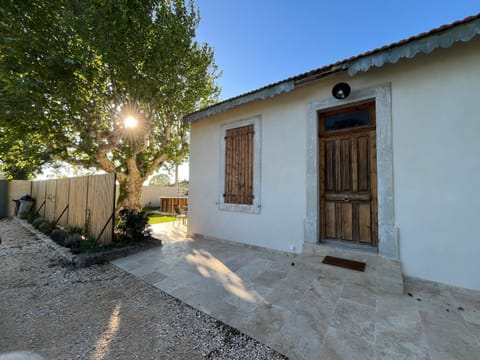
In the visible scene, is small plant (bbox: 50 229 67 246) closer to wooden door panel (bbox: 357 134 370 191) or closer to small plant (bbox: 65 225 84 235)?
small plant (bbox: 65 225 84 235)

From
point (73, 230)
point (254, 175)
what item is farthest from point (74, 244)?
point (254, 175)

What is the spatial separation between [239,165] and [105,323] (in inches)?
144

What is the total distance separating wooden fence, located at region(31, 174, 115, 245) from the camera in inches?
174

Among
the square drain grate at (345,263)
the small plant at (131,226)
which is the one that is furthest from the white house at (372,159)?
the small plant at (131,226)

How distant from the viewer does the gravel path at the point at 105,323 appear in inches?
65.0

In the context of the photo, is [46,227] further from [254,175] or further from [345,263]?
[345,263]

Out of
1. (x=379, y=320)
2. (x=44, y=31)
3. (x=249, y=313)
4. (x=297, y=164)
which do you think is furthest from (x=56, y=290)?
(x=44, y=31)

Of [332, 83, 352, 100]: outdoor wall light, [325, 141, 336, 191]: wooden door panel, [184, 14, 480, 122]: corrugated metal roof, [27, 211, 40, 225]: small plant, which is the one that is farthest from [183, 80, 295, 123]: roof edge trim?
[27, 211, 40, 225]: small plant

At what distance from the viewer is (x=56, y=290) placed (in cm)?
274

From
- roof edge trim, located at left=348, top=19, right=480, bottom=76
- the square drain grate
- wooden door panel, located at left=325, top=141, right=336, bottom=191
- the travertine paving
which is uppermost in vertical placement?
roof edge trim, located at left=348, top=19, right=480, bottom=76

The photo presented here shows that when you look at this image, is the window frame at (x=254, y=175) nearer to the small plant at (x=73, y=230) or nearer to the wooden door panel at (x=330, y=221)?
the wooden door panel at (x=330, y=221)

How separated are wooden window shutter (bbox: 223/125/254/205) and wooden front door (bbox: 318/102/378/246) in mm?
1629

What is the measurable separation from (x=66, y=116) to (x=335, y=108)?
7.00 m

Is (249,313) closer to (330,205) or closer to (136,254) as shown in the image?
(330,205)
